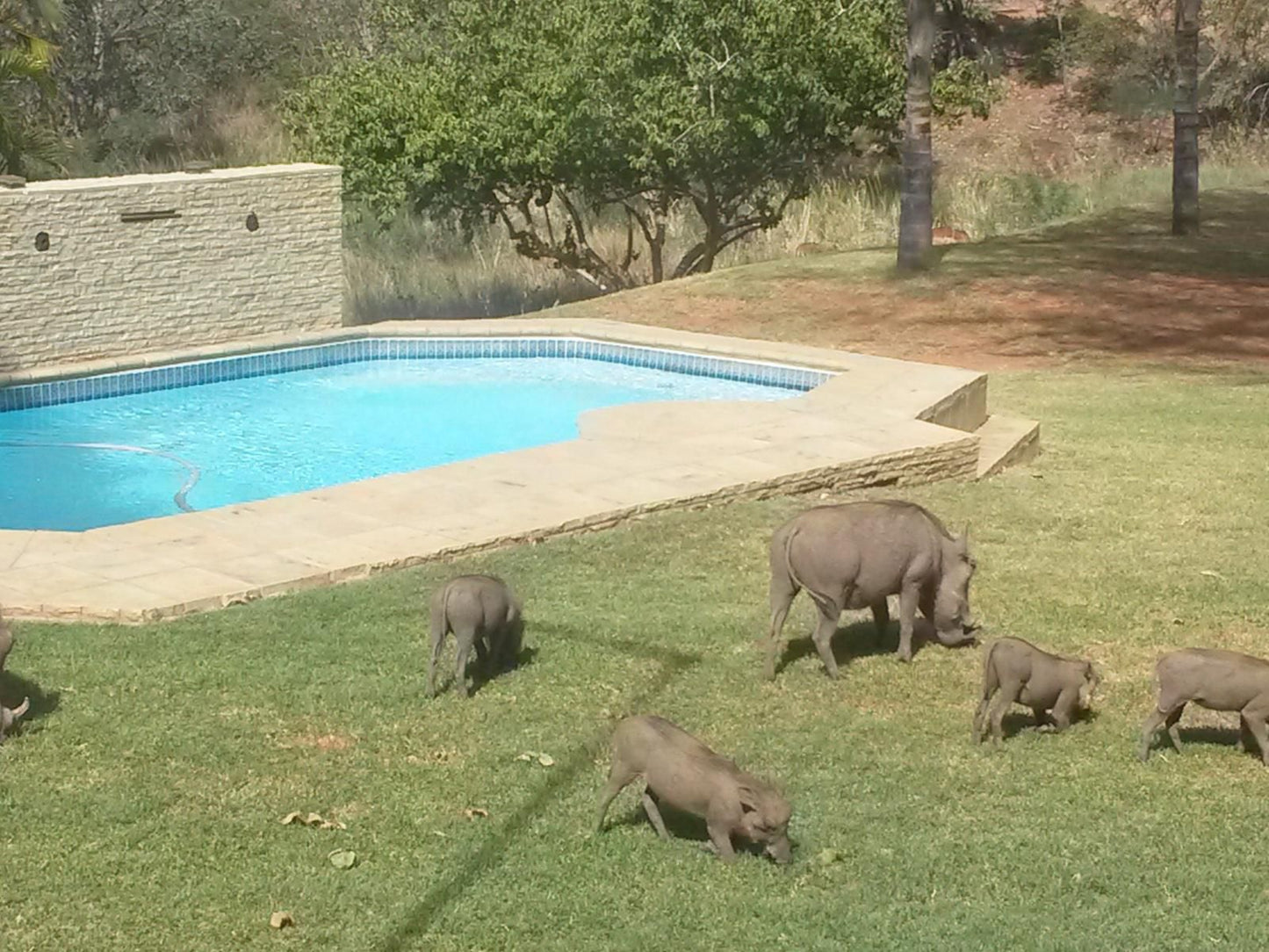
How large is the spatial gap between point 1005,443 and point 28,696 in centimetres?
757

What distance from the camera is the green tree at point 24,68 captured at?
75.1 ft

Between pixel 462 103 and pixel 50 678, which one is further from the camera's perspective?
pixel 462 103

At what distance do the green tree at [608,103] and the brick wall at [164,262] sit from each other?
13.0 ft

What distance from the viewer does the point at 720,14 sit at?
2231 centimetres

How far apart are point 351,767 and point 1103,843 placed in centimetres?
271

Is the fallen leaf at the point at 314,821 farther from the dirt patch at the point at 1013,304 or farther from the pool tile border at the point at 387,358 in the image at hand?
the dirt patch at the point at 1013,304

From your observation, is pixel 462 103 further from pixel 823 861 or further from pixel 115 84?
pixel 823 861

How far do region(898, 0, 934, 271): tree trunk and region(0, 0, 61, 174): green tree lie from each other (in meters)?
10.6

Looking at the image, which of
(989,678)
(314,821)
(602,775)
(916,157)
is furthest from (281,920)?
(916,157)

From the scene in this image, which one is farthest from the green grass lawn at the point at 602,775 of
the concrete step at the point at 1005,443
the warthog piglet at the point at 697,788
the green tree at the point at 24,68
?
the green tree at the point at 24,68

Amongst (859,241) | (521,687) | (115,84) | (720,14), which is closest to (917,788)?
(521,687)

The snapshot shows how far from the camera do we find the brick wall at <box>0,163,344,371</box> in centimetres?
1712

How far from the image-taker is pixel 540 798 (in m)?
6.66

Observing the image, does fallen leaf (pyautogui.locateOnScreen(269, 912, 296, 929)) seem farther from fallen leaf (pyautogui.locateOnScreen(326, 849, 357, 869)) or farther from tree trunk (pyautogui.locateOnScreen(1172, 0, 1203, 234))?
tree trunk (pyautogui.locateOnScreen(1172, 0, 1203, 234))
